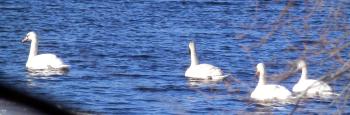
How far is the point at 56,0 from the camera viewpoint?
3259cm

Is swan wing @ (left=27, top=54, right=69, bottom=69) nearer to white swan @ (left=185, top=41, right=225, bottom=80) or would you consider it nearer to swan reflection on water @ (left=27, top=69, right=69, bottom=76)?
swan reflection on water @ (left=27, top=69, right=69, bottom=76)

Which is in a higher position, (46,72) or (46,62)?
(46,62)

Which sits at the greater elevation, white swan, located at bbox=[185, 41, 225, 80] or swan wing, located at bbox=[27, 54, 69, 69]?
swan wing, located at bbox=[27, 54, 69, 69]

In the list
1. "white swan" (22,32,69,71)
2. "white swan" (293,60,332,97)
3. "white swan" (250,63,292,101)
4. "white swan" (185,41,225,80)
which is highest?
"white swan" (22,32,69,71)

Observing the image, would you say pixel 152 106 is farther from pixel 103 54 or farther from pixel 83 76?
pixel 103 54

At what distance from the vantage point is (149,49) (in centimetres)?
2111

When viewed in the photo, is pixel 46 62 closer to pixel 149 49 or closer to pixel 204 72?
pixel 149 49

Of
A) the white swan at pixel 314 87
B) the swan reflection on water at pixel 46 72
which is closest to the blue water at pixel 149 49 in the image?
the swan reflection on water at pixel 46 72

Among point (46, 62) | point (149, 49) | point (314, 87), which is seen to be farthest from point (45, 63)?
point (314, 87)

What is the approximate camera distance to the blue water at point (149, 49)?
14461mm

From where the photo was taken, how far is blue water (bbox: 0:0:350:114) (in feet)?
47.4

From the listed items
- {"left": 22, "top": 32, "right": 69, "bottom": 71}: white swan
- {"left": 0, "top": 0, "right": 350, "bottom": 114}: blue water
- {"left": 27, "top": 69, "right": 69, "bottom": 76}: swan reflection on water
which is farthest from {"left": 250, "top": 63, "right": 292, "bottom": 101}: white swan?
{"left": 22, "top": 32, "right": 69, "bottom": 71}: white swan

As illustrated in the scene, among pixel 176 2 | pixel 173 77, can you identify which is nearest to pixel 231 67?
pixel 173 77

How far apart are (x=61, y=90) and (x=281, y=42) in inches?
290
